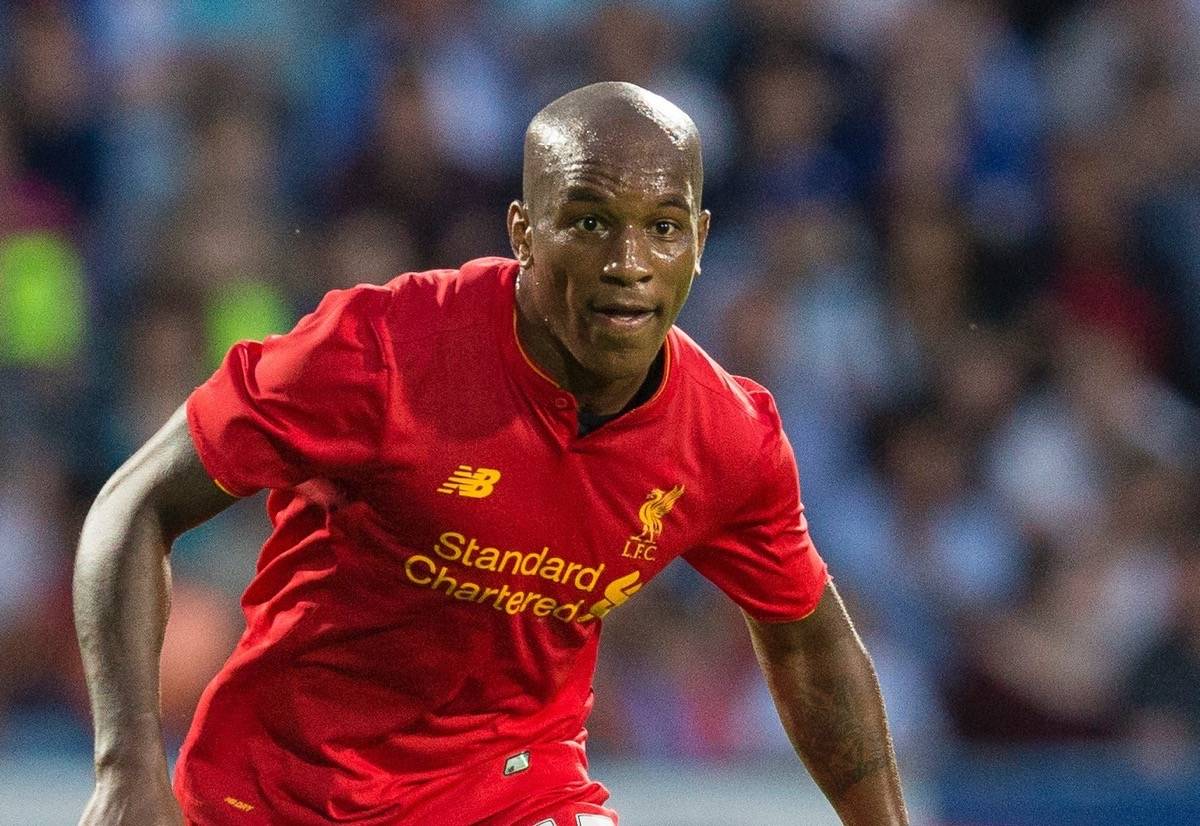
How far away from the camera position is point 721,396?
372 centimetres

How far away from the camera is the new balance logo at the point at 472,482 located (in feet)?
11.4

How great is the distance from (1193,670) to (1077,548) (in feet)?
2.14

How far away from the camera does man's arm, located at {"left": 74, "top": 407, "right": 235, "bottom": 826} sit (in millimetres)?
3104

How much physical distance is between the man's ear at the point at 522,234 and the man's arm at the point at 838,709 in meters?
0.90

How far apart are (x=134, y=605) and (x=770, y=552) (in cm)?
119

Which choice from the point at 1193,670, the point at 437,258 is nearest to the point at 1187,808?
the point at 1193,670

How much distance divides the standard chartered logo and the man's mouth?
0.43 meters

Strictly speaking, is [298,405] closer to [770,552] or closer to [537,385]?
[537,385]

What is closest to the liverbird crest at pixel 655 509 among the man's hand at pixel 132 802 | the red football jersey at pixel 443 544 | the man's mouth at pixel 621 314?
the red football jersey at pixel 443 544

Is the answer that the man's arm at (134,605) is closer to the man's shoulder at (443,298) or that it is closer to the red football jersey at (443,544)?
the red football jersey at (443,544)

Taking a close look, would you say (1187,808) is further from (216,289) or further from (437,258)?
(216,289)

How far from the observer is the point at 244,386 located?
3.34 metres

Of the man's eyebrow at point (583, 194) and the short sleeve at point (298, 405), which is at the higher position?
the man's eyebrow at point (583, 194)

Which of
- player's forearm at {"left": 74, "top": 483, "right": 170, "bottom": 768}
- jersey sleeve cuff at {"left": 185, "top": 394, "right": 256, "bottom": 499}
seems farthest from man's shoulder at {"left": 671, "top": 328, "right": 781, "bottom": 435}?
player's forearm at {"left": 74, "top": 483, "right": 170, "bottom": 768}
